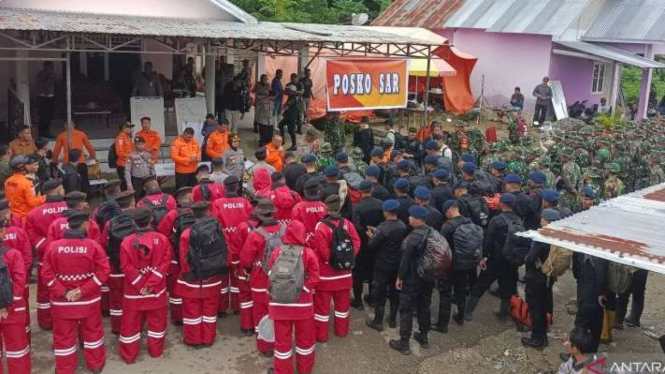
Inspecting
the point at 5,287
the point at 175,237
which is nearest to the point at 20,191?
the point at 175,237

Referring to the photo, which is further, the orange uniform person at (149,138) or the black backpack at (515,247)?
the orange uniform person at (149,138)

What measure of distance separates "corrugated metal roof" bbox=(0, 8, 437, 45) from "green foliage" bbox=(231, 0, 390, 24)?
12.7 metres

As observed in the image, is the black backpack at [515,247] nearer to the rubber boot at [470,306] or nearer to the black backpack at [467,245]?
the black backpack at [467,245]

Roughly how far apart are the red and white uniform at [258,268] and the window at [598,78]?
2112cm

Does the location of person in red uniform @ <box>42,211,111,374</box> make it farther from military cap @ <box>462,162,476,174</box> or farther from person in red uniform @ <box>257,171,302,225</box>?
military cap @ <box>462,162,476,174</box>

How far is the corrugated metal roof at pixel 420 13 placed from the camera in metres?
25.8

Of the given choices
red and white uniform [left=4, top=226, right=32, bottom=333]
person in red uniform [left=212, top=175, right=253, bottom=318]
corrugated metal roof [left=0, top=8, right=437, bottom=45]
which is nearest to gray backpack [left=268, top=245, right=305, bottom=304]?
person in red uniform [left=212, top=175, right=253, bottom=318]

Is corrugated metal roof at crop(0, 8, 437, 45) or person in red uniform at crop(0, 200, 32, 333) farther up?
corrugated metal roof at crop(0, 8, 437, 45)

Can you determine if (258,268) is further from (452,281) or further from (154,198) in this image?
(452,281)

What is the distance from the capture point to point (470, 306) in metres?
8.45

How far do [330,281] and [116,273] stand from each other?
7.62ft

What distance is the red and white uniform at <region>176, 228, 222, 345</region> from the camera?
271 inches

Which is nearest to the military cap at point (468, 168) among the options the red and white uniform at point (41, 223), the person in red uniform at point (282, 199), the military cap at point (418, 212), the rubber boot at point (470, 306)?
the rubber boot at point (470, 306)

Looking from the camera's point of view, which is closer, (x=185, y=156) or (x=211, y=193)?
(x=211, y=193)
